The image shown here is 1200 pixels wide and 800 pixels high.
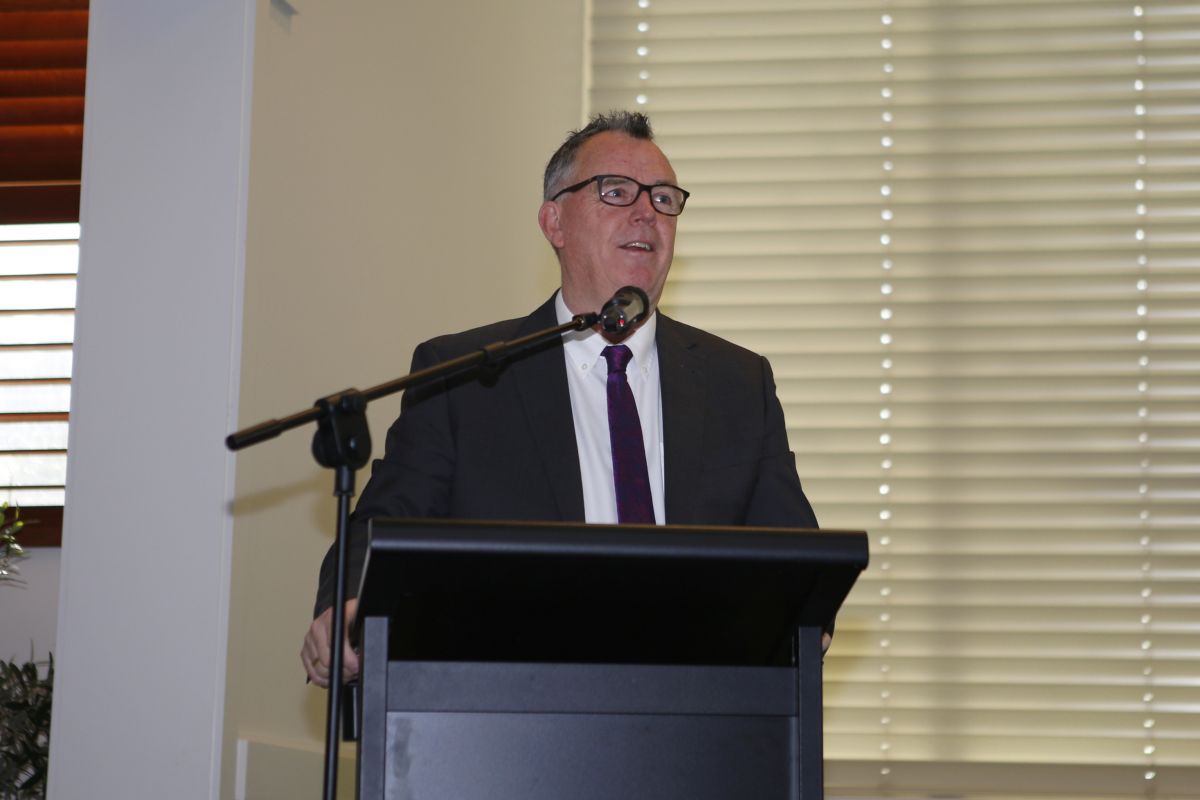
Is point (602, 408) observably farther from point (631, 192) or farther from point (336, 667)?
point (336, 667)

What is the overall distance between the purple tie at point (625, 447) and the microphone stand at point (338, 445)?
25.7 inches

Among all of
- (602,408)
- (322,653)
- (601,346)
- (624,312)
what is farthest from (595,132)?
(322,653)

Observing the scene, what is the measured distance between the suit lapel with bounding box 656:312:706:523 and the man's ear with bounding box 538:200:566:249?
26cm

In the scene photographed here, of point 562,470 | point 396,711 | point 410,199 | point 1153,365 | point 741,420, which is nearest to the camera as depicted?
point 396,711

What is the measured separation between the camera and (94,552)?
2.35m

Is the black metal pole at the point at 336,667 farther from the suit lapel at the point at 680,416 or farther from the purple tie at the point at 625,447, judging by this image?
the suit lapel at the point at 680,416

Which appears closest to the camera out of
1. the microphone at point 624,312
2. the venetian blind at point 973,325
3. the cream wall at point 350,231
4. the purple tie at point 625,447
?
the microphone at point 624,312

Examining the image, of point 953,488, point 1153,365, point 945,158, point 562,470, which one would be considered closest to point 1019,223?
point 945,158

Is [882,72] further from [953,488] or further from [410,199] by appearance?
[410,199]

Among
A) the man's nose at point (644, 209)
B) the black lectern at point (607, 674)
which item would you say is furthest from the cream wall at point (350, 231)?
the black lectern at point (607, 674)

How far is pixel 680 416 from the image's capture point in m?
2.23

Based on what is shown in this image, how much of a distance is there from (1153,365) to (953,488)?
631 millimetres

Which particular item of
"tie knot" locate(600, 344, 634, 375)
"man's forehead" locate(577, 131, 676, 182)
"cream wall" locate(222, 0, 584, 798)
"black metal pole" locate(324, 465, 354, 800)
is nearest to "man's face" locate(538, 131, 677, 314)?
"man's forehead" locate(577, 131, 676, 182)

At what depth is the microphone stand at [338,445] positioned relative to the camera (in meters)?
1.34
